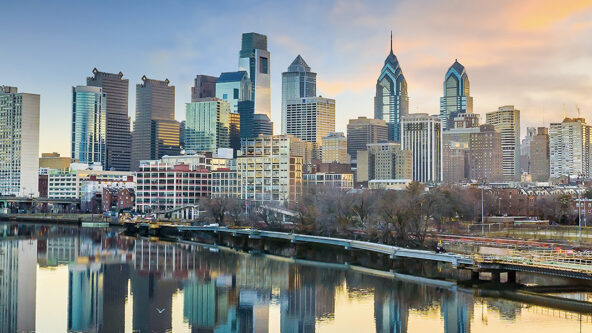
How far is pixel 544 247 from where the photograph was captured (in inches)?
2894

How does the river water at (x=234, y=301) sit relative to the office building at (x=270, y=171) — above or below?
below

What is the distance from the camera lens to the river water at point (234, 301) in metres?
52.1

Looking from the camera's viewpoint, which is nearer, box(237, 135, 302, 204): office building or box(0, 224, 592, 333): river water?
box(0, 224, 592, 333): river water

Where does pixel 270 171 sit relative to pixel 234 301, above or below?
above

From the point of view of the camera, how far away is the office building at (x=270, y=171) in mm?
168500

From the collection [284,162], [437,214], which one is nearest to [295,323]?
[437,214]

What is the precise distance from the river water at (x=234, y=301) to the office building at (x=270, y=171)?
80.1 meters

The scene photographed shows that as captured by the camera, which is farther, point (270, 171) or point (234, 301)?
point (270, 171)

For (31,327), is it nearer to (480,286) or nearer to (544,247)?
(480,286)

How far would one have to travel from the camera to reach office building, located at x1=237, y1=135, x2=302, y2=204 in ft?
553

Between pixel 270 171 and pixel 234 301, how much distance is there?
361 ft

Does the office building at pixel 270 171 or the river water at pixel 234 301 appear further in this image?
the office building at pixel 270 171

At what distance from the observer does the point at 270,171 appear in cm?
17062

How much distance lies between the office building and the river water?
80.1m
